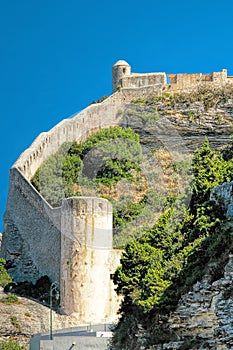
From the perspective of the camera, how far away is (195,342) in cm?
1897

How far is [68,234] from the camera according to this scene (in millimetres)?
35344

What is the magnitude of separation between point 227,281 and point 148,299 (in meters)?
3.75

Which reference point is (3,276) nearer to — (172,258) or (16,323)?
(16,323)

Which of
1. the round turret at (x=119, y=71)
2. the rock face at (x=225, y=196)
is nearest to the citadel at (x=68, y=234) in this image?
the round turret at (x=119, y=71)

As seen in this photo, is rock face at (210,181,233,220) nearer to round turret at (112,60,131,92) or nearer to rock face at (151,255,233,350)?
rock face at (151,255,233,350)

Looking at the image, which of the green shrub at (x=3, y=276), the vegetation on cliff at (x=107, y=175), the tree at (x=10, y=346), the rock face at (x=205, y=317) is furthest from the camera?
the vegetation on cliff at (x=107, y=175)

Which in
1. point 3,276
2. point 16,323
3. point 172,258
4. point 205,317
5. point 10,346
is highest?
point 3,276

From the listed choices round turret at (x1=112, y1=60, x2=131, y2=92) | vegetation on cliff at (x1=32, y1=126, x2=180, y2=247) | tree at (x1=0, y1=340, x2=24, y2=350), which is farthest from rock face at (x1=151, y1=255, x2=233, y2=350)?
round turret at (x1=112, y1=60, x2=131, y2=92)

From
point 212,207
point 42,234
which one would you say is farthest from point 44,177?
point 212,207

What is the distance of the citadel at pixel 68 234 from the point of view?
34.7 metres

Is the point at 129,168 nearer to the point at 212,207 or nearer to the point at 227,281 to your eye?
the point at 212,207

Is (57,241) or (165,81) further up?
(165,81)

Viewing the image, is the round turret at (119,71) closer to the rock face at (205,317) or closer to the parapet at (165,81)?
the parapet at (165,81)

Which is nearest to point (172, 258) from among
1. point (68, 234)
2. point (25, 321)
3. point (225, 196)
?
point (225, 196)
